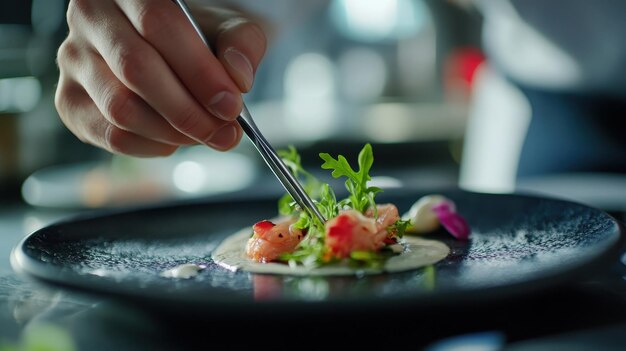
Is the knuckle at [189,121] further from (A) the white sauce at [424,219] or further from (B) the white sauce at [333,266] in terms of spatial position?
(A) the white sauce at [424,219]

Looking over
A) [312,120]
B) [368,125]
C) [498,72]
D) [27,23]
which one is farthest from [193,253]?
[27,23]

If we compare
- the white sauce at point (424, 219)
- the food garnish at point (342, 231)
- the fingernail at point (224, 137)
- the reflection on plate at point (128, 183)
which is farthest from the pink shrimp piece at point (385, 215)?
the reflection on plate at point (128, 183)

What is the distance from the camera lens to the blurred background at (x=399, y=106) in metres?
2.16

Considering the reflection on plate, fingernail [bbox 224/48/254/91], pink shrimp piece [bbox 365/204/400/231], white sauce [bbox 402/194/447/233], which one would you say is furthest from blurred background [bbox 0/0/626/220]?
fingernail [bbox 224/48/254/91]

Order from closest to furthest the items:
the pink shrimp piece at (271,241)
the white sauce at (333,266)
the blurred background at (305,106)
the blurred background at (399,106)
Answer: the white sauce at (333,266) < the pink shrimp piece at (271,241) < the blurred background at (399,106) < the blurred background at (305,106)

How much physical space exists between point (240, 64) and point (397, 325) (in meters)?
0.46

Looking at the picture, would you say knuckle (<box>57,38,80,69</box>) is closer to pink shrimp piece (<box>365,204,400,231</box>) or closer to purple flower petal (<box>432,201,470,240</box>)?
pink shrimp piece (<box>365,204,400,231</box>)

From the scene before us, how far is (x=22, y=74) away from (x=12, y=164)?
31.1 inches

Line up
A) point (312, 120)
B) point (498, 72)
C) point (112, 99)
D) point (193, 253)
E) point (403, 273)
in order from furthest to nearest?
point (312, 120) → point (498, 72) → point (193, 253) → point (112, 99) → point (403, 273)

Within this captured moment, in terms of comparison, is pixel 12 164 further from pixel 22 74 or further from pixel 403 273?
pixel 403 273

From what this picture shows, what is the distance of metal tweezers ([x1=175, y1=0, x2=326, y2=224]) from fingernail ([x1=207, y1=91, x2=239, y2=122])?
0.06 m

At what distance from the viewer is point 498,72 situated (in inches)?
94.6

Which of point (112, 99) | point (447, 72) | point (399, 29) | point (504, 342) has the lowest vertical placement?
point (504, 342)

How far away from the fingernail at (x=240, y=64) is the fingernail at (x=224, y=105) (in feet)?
0.17
